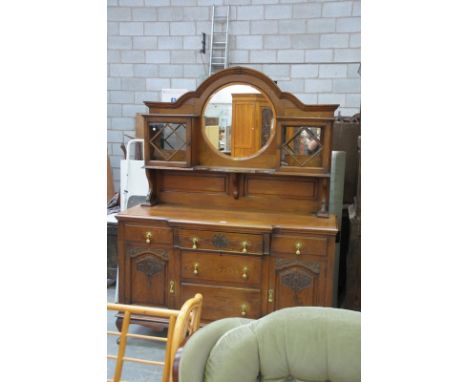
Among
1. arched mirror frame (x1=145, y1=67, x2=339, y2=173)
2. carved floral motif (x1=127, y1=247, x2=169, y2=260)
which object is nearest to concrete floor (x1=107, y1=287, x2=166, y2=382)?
carved floral motif (x1=127, y1=247, x2=169, y2=260)

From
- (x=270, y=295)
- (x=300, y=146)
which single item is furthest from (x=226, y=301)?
(x=300, y=146)

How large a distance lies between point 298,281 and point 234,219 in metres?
0.47

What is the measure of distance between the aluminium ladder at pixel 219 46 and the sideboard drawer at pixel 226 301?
2093 millimetres

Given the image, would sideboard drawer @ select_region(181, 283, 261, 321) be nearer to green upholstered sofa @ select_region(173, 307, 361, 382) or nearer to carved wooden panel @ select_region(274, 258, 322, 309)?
carved wooden panel @ select_region(274, 258, 322, 309)

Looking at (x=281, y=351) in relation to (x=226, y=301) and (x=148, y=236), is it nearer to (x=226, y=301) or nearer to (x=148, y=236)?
(x=226, y=301)

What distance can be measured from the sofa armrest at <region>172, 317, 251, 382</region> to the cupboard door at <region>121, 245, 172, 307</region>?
3.58 feet

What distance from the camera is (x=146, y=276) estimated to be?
2260mm

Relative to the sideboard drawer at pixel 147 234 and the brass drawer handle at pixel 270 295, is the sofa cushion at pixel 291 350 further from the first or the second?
the sideboard drawer at pixel 147 234

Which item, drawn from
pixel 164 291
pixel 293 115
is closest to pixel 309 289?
pixel 164 291

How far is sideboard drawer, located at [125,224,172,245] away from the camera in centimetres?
220
